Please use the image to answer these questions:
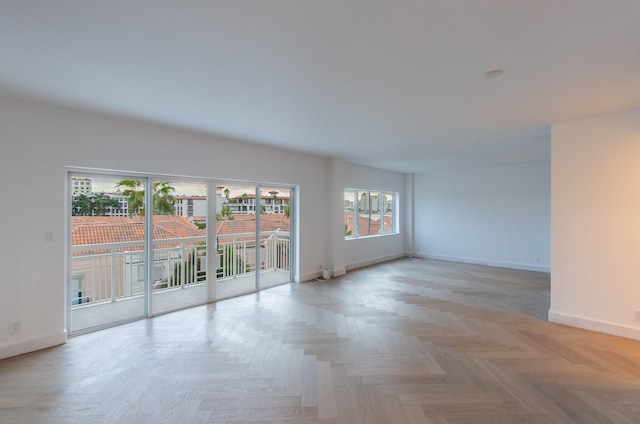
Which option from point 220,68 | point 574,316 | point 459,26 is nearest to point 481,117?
point 459,26

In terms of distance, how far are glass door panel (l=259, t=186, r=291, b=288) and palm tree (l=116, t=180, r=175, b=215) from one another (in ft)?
5.03

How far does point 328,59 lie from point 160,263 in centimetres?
408

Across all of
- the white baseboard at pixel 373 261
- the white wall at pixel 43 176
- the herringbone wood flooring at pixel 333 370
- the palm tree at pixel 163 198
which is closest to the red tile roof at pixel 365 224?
the white baseboard at pixel 373 261

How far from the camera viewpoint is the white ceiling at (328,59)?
157cm

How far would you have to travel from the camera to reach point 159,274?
15.1 feet

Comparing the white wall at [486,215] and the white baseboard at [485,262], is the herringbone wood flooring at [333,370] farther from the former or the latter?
the white wall at [486,215]

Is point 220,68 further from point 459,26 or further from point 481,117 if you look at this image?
point 481,117

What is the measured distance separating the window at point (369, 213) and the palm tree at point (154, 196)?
391 centimetres

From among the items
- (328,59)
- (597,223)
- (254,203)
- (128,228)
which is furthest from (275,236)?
(597,223)

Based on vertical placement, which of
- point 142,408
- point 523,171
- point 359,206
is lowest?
point 142,408

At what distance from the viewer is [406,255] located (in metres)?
8.46

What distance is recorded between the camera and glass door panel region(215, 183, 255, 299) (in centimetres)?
469

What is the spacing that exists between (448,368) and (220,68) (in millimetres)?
3156

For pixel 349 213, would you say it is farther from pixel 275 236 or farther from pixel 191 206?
pixel 191 206
